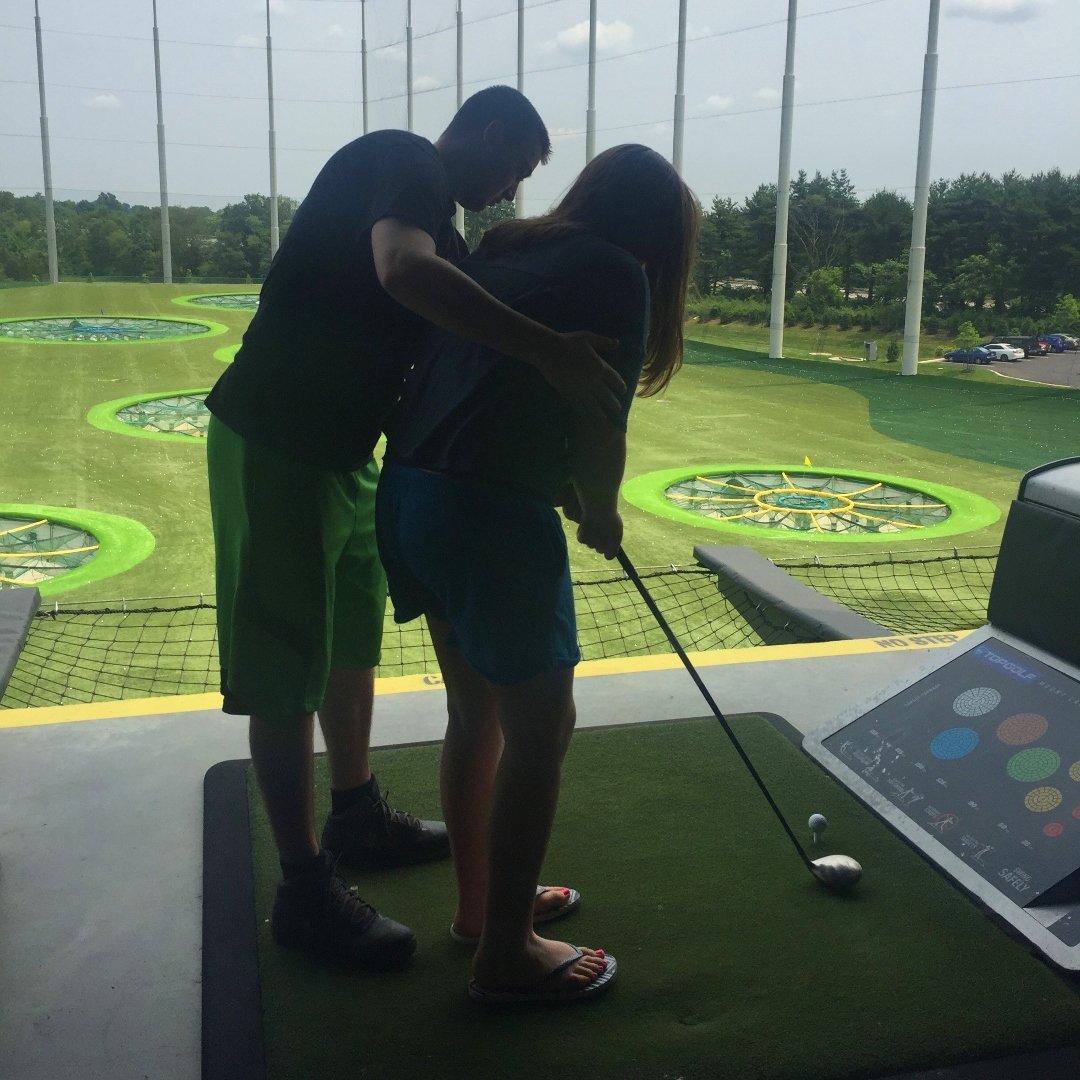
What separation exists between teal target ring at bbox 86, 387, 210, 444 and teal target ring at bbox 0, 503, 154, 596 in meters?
1.78

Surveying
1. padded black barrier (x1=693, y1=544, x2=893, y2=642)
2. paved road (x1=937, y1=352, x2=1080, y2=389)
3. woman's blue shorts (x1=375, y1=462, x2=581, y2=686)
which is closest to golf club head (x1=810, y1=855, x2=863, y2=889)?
woman's blue shorts (x1=375, y1=462, x2=581, y2=686)

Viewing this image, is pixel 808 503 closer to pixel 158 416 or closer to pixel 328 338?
pixel 158 416

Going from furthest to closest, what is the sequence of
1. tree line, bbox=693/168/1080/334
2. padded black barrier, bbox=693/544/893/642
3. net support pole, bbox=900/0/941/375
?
tree line, bbox=693/168/1080/334 → net support pole, bbox=900/0/941/375 → padded black barrier, bbox=693/544/893/642

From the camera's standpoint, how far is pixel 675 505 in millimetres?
5074

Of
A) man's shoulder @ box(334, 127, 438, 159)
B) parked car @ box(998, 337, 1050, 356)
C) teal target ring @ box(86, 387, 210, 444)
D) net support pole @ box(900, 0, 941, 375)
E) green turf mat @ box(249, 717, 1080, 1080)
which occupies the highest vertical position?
net support pole @ box(900, 0, 941, 375)

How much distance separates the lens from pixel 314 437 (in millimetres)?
1143

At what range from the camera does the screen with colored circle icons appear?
1347 mm

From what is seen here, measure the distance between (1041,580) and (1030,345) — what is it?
29.9 ft

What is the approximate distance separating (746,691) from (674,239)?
44.5 inches

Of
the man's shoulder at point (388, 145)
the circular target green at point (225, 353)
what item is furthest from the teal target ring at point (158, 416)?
the man's shoulder at point (388, 145)

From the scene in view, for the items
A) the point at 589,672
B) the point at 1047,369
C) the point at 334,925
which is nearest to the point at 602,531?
the point at 334,925

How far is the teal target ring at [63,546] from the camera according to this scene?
3854 millimetres

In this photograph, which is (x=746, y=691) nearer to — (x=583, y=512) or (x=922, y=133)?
(x=583, y=512)

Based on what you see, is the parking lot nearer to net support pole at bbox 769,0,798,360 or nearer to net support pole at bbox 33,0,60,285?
net support pole at bbox 769,0,798,360
